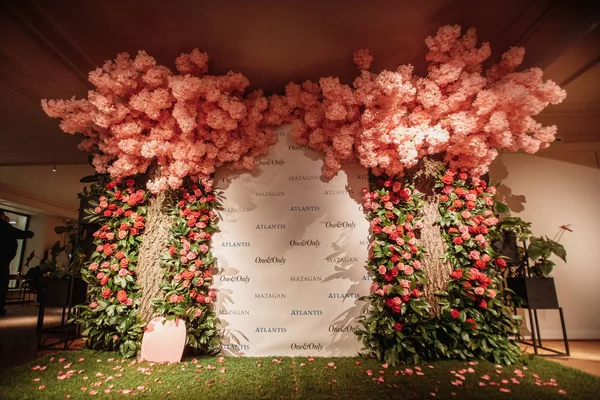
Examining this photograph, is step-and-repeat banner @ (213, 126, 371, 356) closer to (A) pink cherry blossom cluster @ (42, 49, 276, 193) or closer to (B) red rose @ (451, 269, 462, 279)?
(A) pink cherry blossom cluster @ (42, 49, 276, 193)

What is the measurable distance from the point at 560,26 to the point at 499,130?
1.01 meters

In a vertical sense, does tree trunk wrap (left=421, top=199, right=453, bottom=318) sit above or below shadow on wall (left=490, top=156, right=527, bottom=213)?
below

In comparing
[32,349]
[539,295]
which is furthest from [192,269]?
[539,295]

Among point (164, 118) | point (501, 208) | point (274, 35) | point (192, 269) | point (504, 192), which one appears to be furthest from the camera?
point (504, 192)

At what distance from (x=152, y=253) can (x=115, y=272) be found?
42 centimetres

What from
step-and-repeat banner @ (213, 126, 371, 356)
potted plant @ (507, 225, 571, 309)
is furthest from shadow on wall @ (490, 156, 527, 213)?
step-and-repeat banner @ (213, 126, 371, 356)

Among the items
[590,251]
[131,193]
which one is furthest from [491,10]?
[131,193]

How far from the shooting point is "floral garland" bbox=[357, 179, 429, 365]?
2.90 metres

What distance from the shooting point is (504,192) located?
4219 millimetres

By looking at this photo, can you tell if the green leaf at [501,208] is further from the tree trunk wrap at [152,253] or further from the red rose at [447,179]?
the tree trunk wrap at [152,253]

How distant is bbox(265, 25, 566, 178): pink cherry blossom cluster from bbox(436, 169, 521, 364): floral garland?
31 cm

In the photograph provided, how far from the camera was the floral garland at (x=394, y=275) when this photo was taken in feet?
9.53

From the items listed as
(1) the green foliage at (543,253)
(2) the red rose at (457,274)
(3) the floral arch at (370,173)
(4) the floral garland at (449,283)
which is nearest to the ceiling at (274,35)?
(3) the floral arch at (370,173)

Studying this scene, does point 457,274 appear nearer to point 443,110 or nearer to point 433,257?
point 433,257
